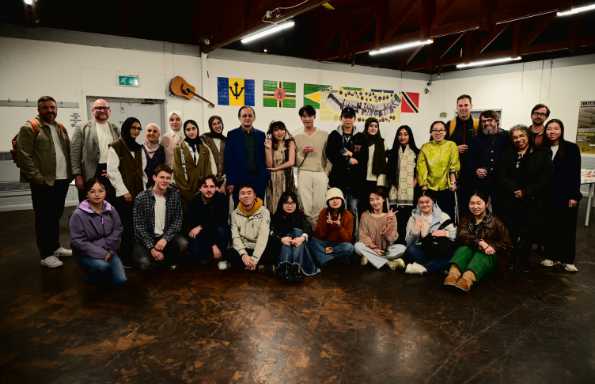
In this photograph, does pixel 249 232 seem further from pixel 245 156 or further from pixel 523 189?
pixel 523 189

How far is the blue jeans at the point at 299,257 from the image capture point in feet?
11.2

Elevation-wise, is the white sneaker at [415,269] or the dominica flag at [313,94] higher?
the dominica flag at [313,94]

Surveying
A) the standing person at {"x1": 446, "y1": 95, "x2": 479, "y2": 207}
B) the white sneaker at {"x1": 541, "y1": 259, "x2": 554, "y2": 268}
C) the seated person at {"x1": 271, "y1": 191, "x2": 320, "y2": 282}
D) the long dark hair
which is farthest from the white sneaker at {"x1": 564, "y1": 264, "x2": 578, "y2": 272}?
the long dark hair

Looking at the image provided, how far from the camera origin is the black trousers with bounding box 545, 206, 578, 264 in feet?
11.9

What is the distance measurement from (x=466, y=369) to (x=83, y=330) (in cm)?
239


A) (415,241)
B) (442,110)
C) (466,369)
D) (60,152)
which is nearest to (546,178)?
(415,241)

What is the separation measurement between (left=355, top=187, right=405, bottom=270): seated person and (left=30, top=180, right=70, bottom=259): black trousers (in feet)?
9.74

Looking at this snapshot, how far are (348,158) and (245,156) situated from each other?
1.08 meters

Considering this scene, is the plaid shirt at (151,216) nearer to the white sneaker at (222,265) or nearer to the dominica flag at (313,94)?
the white sneaker at (222,265)

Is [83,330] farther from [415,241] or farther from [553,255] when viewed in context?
[553,255]

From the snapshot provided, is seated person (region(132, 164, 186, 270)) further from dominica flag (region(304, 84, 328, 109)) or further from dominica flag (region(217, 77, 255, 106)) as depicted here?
dominica flag (region(304, 84, 328, 109))

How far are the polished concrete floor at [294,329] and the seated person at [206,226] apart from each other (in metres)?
0.22

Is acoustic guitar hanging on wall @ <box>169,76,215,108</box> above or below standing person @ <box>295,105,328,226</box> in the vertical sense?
above

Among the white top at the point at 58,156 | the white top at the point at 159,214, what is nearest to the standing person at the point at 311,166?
the white top at the point at 159,214
